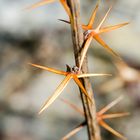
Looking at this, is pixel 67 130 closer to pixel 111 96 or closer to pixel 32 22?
pixel 111 96

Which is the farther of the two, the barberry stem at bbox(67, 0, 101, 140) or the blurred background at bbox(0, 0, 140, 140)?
the blurred background at bbox(0, 0, 140, 140)

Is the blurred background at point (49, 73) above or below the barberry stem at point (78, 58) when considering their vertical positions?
above

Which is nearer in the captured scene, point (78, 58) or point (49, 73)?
point (78, 58)

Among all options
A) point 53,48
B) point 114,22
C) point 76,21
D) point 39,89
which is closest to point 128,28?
point 114,22

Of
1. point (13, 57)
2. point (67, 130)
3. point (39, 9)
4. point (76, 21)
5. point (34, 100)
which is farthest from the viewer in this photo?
point (39, 9)

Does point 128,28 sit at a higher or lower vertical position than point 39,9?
lower

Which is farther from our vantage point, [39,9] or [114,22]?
A: [39,9]

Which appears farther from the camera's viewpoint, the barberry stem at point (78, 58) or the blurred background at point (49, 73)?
the blurred background at point (49, 73)

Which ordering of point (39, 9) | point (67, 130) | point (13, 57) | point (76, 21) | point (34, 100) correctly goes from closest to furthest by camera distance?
point (76, 21) → point (67, 130) → point (34, 100) → point (13, 57) → point (39, 9)
